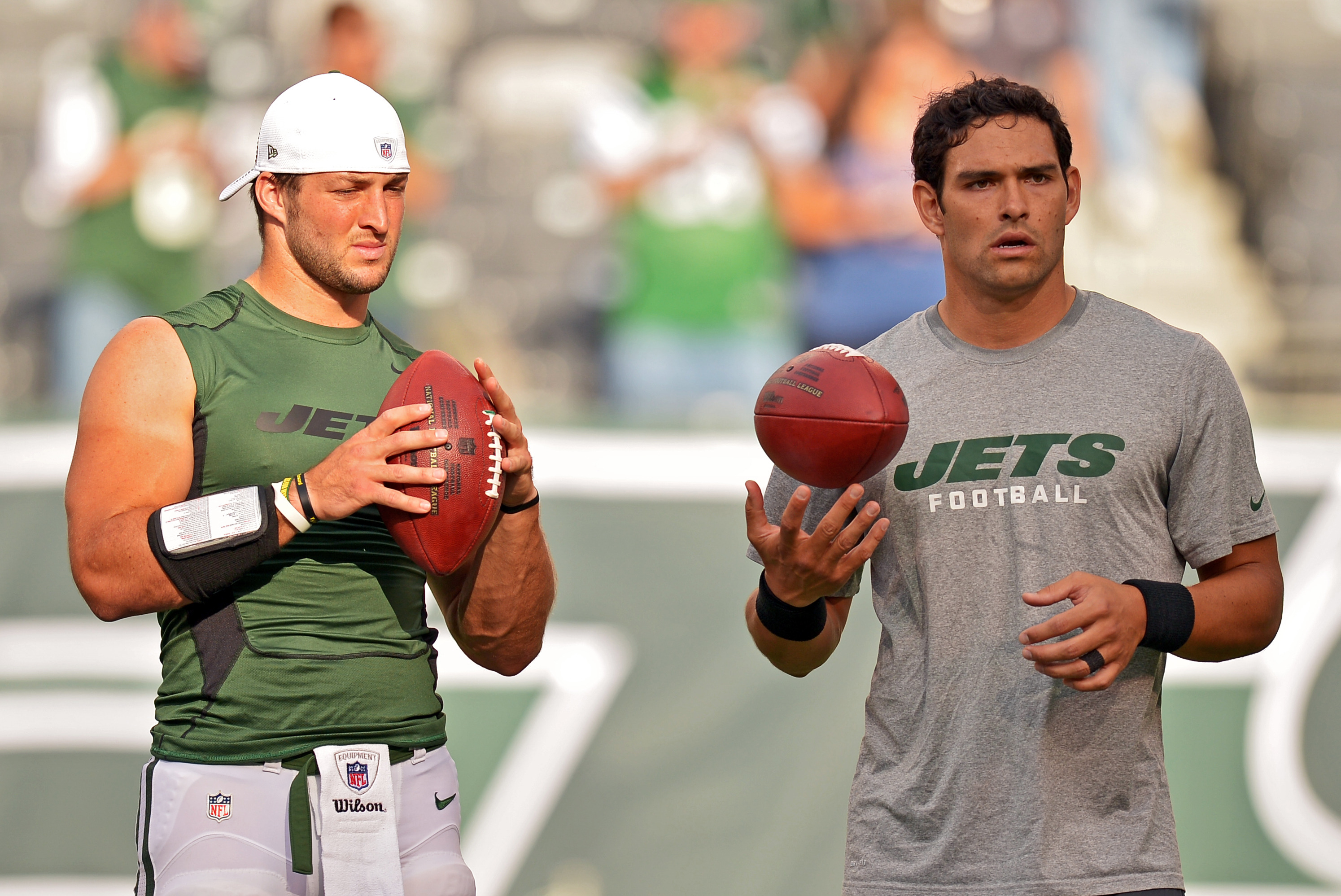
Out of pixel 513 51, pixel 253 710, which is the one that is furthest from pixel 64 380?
pixel 253 710

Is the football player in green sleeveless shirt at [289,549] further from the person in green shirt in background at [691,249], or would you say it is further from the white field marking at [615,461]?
the person in green shirt in background at [691,249]

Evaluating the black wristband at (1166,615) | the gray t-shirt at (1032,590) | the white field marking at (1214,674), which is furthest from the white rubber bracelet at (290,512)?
the white field marking at (1214,674)

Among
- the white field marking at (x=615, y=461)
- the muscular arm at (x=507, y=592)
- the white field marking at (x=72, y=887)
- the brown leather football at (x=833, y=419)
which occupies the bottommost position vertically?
the white field marking at (x=72, y=887)

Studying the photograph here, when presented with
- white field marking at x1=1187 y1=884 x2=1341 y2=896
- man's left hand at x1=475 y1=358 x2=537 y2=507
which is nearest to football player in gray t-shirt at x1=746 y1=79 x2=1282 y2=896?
man's left hand at x1=475 y1=358 x2=537 y2=507

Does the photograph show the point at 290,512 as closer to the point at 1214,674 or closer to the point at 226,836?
the point at 226,836

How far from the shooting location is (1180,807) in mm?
4168

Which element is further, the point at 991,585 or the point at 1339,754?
the point at 1339,754

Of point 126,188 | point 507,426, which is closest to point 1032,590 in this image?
point 507,426

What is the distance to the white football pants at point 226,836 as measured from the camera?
2309 millimetres

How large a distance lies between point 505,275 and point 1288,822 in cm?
357

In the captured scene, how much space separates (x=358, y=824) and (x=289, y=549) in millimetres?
503

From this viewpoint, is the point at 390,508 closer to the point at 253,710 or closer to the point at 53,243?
the point at 253,710

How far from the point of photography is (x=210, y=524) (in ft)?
7.42

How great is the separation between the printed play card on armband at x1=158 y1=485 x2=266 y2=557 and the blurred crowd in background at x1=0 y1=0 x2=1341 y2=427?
2.79m
